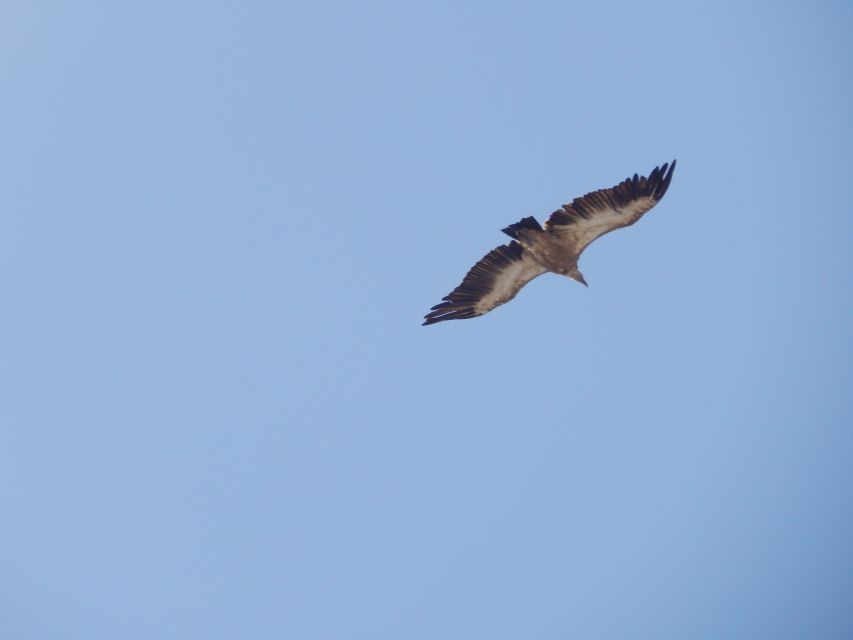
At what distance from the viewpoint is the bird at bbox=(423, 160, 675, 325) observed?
13.0 meters

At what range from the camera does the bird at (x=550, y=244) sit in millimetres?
13008

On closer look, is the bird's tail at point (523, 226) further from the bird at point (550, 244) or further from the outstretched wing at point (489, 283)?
the outstretched wing at point (489, 283)

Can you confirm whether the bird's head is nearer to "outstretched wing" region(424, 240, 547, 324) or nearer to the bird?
the bird

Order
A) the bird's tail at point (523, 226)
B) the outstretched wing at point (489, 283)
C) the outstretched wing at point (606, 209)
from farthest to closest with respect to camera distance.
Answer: the outstretched wing at point (489, 283)
the bird's tail at point (523, 226)
the outstretched wing at point (606, 209)

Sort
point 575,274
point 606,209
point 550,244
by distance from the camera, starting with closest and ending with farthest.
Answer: point 606,209 < point 550,244 < point 575,274

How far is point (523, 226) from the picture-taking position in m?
13.5

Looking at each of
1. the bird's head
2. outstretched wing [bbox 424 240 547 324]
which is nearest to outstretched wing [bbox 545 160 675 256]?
the bird's head

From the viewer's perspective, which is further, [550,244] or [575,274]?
[575,274]

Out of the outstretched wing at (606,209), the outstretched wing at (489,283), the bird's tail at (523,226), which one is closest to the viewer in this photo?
the outstretched wing at (606,209)

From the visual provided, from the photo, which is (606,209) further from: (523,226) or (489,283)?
(489,283)

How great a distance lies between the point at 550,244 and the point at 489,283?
1.35 meters

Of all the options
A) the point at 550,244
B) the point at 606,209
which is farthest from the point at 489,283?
the point at 606,209

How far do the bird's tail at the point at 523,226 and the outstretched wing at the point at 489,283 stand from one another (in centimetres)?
61

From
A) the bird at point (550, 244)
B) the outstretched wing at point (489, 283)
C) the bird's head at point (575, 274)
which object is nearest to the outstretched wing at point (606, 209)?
the bird at point (550, 244)
